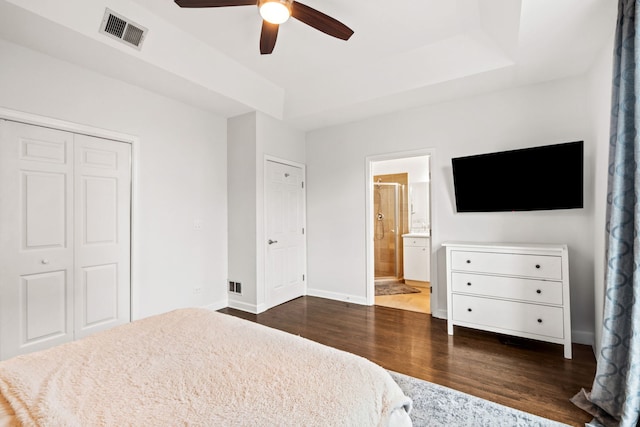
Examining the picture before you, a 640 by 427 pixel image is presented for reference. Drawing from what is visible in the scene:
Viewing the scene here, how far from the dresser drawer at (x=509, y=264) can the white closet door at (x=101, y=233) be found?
3.31 metres

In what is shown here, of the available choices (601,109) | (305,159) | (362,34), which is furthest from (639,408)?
(305,159)

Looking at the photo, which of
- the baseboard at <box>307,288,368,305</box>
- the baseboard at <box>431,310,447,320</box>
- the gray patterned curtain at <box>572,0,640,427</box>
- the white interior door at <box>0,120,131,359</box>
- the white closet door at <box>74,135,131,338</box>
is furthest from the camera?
the baseboard at <box>307,288,368,305</box>

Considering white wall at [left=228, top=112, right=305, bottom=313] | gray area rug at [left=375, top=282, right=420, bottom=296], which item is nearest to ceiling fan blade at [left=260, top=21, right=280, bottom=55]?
white wall at [left=228, top=112, right=305, bottom=313]

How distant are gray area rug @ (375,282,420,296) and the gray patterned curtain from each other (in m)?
2.96

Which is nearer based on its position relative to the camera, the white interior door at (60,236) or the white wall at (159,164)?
the white interior door at (60,236)

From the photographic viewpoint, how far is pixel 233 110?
12.2 ft

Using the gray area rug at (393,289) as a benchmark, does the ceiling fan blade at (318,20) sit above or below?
above

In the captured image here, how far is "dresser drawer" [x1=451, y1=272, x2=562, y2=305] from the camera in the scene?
258cm

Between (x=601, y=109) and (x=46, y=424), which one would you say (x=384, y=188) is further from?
(x=46, y=424)

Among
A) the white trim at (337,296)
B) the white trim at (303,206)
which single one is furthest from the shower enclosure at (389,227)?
the white trim at (303,206)

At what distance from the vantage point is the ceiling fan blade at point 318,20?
2.03 m

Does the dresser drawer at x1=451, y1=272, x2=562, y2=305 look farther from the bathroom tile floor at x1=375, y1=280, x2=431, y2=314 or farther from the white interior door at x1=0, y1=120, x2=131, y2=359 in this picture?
the white interior door at x1=0, y1=120, x2=131, y2=359

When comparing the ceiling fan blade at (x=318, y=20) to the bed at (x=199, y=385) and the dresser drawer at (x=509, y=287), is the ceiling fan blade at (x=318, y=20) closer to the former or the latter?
the bed at (x=199, y=385)

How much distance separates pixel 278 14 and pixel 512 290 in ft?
9.75
